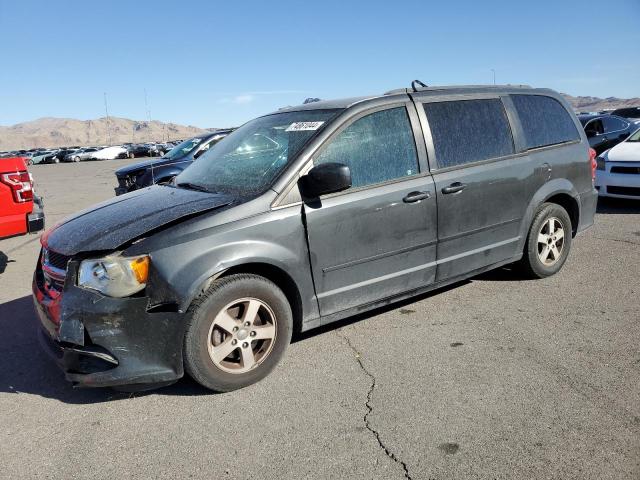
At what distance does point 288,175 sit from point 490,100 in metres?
2.20

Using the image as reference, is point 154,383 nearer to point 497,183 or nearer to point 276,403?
point 276,403

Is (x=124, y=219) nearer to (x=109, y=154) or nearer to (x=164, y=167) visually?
(x=164, y=167)

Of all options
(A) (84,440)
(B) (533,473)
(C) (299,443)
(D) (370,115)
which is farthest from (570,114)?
(A) (84,440)

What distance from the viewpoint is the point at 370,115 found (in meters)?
3.85

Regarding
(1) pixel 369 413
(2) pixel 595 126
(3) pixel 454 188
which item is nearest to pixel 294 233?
(1) pixel 369 413

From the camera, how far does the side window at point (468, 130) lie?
13.6 ft

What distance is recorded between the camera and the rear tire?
15.9ft

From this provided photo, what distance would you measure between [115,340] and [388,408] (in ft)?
5.31

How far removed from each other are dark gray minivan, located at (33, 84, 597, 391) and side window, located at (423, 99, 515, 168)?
0.01 m

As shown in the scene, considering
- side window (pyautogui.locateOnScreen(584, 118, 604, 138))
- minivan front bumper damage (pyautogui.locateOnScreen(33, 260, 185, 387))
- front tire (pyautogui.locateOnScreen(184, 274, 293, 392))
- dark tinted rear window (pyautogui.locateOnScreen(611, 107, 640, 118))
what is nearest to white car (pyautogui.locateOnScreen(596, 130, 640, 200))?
side window (pyautogui.locateOnScreen(584, 118, 604, 138))

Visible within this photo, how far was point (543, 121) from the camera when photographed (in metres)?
4.95

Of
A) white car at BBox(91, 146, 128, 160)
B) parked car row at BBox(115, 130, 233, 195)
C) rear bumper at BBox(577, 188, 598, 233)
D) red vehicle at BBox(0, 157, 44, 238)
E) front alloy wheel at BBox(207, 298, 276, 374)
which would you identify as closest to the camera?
front alloy wheel at BBox(207, 298, 276, 374)

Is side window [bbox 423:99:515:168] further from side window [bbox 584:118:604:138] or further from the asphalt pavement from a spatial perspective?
side window [bbox 584:118:604:138]

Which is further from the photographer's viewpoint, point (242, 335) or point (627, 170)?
point (627, 170)
